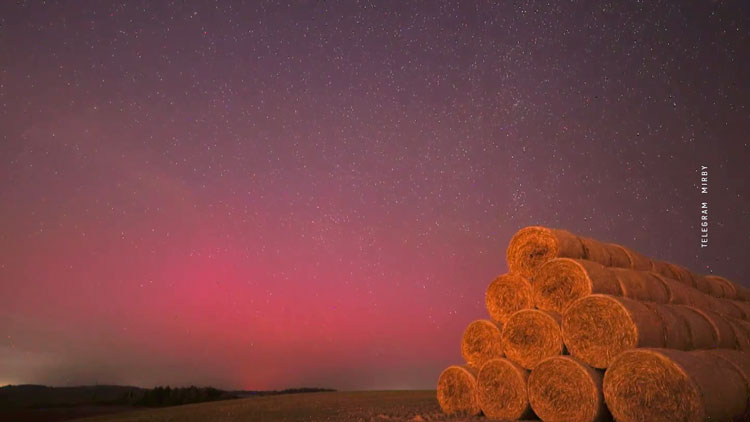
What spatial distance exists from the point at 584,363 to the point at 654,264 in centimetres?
541

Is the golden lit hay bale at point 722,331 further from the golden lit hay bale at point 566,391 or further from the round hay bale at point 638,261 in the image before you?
the golden lit hay bale at point 566,391

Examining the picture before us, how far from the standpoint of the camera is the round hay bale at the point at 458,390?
9.38 meters

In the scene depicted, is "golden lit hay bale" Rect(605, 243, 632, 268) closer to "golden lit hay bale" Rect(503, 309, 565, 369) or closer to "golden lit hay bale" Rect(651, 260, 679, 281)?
"golden lit hay bale" Rect(651, 260, 679, 281)

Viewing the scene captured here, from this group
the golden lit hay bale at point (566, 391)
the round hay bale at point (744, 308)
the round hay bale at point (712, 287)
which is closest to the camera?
the golden lit hay bale at point (566, 391)

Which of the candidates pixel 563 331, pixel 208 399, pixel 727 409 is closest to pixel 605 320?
pixel 563 331

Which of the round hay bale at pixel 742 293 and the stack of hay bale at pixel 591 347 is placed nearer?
the stack of hay bale at pixel 591 347

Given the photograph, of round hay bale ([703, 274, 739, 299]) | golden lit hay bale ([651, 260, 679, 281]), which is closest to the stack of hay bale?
golden lit hay bale ([651, 260, 679, 281])

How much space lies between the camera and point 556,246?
9.70 meters

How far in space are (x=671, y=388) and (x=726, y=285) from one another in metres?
10.1

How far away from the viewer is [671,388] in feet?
21.1

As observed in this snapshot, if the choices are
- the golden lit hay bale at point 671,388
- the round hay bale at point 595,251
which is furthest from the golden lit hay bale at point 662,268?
the golden lit hay bale at point 671,388

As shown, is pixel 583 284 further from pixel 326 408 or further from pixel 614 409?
pixel 326 408

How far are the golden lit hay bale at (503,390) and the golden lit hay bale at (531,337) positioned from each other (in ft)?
0.74

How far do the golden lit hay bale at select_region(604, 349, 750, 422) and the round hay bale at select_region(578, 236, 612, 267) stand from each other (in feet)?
10.1
